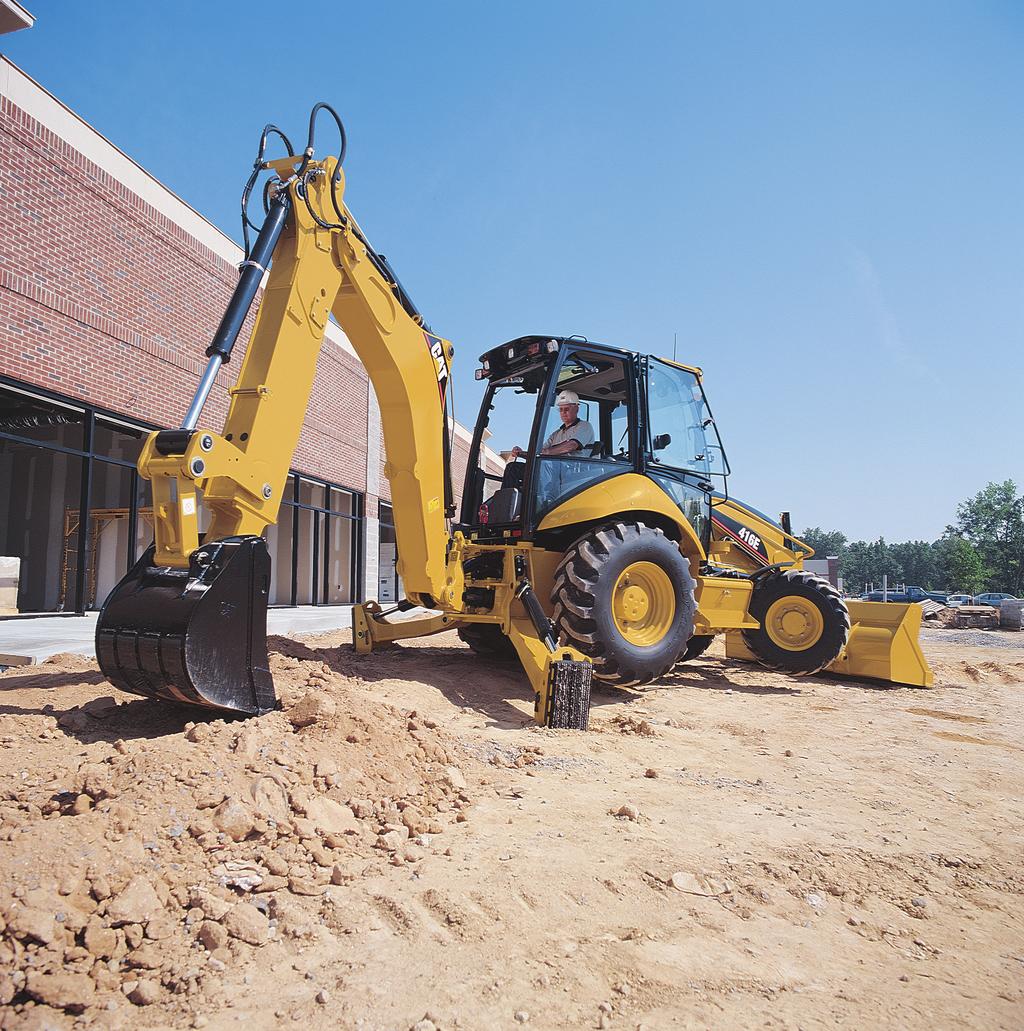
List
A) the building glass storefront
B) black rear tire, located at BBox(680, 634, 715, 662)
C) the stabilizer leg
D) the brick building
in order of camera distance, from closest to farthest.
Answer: the stabilizer leg, black rear tire, located at BBox(680, 634, 715, 662), the brick building, the building glass storefront

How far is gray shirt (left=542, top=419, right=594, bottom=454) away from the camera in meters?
6.92

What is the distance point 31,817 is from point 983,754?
19.3 ft

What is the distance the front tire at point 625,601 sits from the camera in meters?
6.03

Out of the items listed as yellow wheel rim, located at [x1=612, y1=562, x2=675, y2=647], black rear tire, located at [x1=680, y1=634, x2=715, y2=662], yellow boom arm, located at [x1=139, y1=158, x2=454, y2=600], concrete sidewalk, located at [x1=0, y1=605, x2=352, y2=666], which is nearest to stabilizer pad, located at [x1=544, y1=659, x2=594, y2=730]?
yellow wheel rim, located at [x1=612, y1=562, x2=675, y2=647]

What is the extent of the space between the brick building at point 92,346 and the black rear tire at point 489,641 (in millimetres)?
4635

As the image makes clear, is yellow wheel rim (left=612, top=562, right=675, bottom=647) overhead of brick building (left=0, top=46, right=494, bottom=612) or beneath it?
beneath

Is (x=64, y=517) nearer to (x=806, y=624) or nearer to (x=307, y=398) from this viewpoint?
(x=307, y=398)

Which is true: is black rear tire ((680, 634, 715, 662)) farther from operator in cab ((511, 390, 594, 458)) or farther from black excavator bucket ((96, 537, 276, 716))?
black excavator bucket ((96, 537, 276, 716))

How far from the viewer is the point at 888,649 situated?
339 inches

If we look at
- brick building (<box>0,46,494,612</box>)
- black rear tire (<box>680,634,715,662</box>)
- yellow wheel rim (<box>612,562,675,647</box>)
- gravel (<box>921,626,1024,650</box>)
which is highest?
brick building (<box>0,46,494,612</box>)

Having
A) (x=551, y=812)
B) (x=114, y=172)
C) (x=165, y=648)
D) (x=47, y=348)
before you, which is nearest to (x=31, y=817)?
(x=165, y=648)

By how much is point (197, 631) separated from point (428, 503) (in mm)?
2727

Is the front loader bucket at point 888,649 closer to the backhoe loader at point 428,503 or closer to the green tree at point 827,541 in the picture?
the backhoe loader at point 428,503

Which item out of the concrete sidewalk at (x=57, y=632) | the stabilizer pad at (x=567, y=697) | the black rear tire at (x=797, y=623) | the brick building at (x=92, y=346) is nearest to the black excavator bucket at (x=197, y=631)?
the concrete sidewalk at (x=57, y=632)
